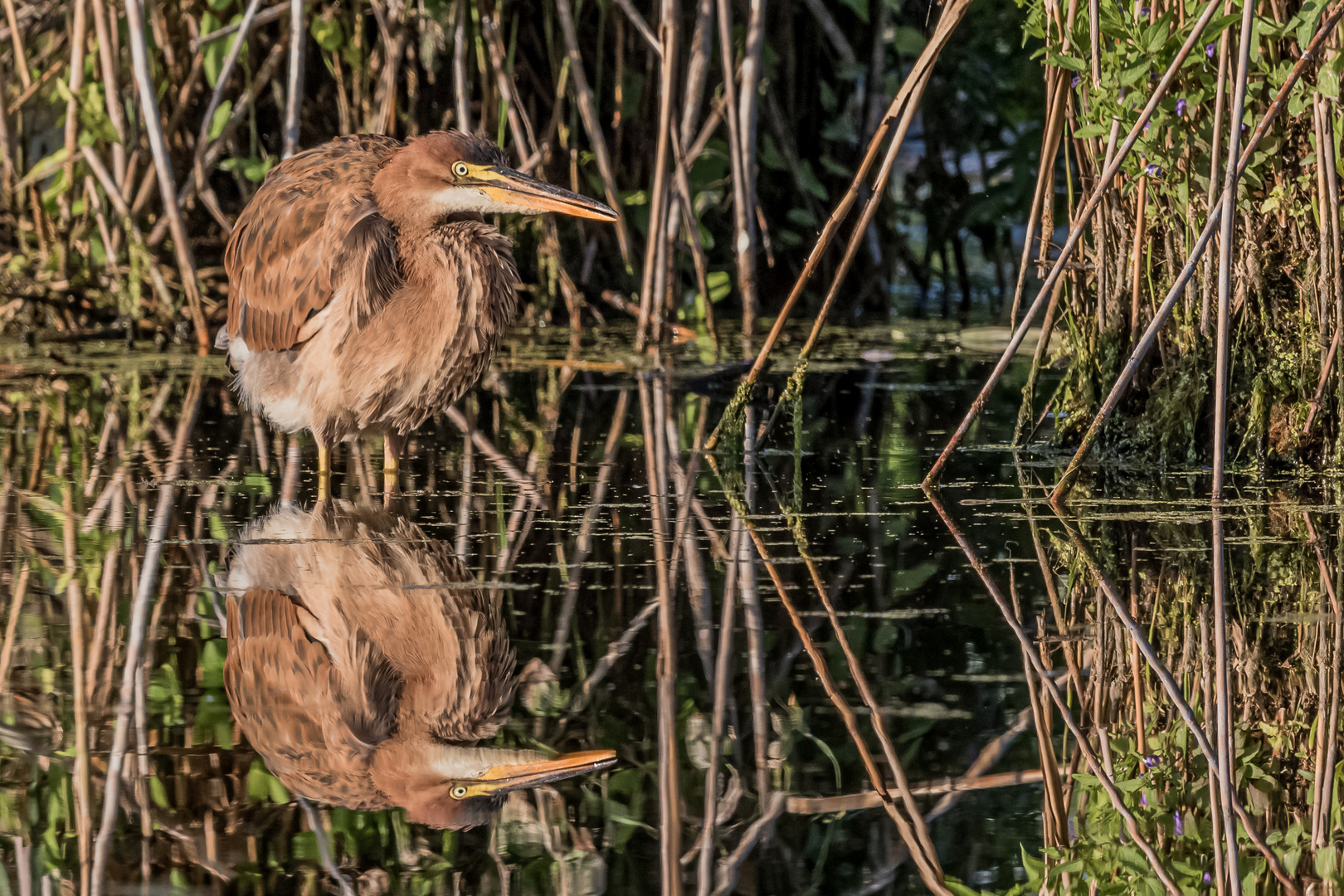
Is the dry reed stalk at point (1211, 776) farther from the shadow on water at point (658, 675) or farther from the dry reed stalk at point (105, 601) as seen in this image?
the dry reed stalk at point (105, 601)

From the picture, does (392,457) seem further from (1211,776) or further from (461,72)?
(1211,776)

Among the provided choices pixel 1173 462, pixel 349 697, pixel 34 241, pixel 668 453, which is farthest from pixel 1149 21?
pixel 34 241

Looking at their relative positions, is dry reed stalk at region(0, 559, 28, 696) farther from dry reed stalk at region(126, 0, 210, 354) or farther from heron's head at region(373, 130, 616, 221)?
dry reed stalk at region(126, 0, 210, 354)

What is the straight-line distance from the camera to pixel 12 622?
10.1 ft

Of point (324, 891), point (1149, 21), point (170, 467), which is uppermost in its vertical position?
point (1149, 21)

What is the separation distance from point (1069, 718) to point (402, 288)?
2.32 meters

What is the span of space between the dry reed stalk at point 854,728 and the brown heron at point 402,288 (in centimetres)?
100

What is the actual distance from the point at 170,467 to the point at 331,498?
61 cm

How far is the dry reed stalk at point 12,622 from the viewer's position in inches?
109

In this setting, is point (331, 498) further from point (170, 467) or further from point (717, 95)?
point (717, 95)

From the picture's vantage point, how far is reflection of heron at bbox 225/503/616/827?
237 cm

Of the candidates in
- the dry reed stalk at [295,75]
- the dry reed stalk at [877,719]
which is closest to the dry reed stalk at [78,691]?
the dry reed stalk at [877,719]

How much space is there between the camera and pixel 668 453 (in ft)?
15.3

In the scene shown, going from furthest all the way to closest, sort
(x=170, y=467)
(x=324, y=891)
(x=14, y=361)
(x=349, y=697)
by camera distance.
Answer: (x=14, y=361) → (x=170, y=467) → (x=349, y=697) → (x=324, y=891)
